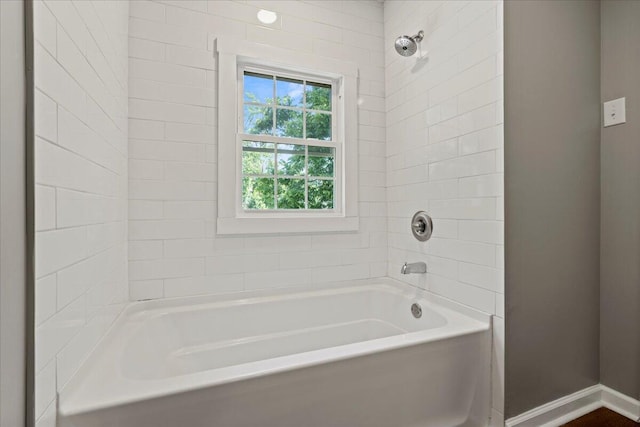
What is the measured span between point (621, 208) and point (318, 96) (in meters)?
1.95

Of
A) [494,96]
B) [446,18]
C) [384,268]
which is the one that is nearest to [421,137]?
[494,96]

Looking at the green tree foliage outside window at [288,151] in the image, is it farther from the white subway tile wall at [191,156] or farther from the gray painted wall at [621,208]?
the gray painted wall at [621,208]

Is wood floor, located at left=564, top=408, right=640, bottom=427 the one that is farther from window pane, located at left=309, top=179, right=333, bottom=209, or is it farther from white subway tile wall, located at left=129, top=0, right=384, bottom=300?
Result: window pane, located at left=309, top=179, right=333, bottom=209

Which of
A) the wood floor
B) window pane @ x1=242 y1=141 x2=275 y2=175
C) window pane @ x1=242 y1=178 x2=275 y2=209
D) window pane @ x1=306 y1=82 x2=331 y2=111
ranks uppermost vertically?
window pane @ x1=306 y1=82 x2=331 y2=111

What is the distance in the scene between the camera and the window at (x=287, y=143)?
2160mm

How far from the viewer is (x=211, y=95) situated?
198 centimetres

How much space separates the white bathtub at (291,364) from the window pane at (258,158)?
83cm

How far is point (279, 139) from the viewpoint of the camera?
2.20 m

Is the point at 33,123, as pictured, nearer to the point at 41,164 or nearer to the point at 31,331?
the point at 41,164

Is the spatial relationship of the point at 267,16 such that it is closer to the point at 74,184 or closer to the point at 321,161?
the point at 321,161

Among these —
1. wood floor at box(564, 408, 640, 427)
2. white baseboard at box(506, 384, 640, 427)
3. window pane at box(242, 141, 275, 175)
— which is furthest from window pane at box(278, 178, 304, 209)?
wood floor at box(564, 408, 640, 427)

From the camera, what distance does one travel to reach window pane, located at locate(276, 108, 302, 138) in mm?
2242

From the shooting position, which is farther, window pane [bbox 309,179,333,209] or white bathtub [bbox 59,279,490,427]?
window pane [bbox 309,179,333,209]

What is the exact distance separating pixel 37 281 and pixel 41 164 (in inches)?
11.8
